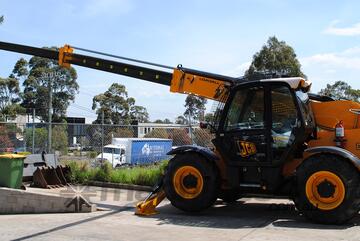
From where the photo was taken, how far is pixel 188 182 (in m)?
10.7

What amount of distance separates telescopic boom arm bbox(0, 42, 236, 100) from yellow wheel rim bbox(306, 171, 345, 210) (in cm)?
290

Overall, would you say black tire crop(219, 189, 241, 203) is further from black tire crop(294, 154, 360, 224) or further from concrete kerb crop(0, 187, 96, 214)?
concrete kerb crop(0, 187, 96, 214)

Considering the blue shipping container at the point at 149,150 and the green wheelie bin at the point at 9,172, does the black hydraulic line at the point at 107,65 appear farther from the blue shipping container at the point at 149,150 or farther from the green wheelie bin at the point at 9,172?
the blue shipping container at the point at 149,150

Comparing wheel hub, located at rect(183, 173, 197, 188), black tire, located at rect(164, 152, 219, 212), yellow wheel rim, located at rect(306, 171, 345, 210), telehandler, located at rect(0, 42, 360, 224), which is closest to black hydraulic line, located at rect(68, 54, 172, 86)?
telehandler, located at rect(0, 42, 360, 224)

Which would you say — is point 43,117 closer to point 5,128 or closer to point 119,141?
point 119,141

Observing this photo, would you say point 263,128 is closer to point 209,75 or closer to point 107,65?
point 209,75

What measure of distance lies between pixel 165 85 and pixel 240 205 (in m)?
3.33

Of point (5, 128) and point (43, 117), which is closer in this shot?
point (5, 128)

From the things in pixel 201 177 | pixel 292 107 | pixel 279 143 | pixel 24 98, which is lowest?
pixel 201 177

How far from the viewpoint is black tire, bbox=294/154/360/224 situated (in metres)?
9.06

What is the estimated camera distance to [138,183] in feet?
48.8

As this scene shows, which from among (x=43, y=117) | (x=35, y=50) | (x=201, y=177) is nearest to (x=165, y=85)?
(x=201, y=177)

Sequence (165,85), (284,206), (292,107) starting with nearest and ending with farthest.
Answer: (292,107) < (284,206) < (165,85)

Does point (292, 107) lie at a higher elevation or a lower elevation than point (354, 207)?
higher
